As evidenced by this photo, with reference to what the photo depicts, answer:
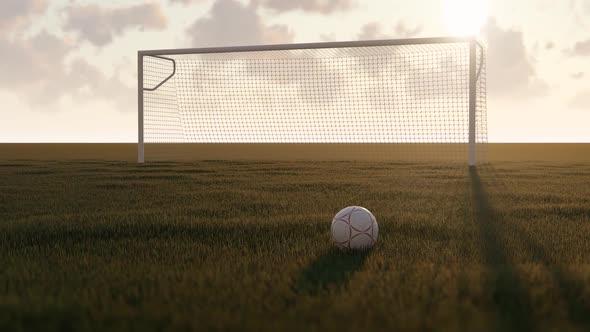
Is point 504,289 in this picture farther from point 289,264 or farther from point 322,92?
point 322,92

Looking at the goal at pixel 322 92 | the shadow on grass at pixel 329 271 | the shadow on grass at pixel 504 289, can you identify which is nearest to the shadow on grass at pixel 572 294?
the shadow on grass at pixel 504 289

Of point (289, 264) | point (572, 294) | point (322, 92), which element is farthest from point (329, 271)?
point (322, 92)

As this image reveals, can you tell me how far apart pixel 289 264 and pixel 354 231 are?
834mm

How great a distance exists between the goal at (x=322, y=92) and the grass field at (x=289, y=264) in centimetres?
753

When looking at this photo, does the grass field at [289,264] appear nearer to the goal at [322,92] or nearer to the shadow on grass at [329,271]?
the shadow on grass at [329,271]

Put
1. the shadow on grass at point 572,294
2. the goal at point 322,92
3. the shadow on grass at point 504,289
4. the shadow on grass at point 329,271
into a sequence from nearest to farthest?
the shadow on grass at point 504,289 < the shadow on grass at point 572,294 < the shadow on grass at point 329,271 < the goal at point 322,92

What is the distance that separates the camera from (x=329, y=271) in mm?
4133

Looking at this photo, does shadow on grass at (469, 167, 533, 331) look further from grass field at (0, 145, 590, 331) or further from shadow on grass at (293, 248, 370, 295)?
shadow on grass at (293, 248, 370, 295)

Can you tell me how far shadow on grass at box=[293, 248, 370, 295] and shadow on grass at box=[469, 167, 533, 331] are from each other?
96cm

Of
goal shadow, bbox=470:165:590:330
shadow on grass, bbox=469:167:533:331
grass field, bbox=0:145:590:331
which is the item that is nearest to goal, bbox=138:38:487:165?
grass field, bbox=0:145:590:331

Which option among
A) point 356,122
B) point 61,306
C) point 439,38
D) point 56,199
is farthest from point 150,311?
point 356,122

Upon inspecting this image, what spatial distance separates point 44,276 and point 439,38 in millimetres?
13259

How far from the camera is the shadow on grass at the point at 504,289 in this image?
2992 mm

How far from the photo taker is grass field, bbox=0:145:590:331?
3062 mm
